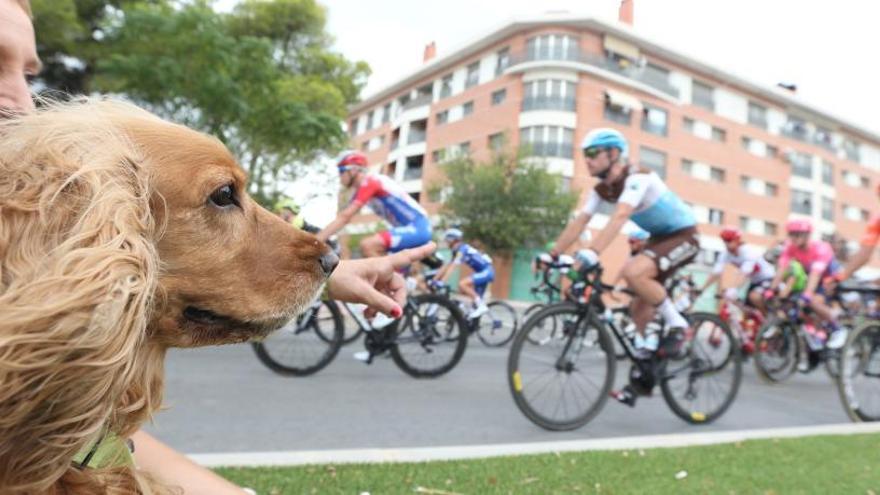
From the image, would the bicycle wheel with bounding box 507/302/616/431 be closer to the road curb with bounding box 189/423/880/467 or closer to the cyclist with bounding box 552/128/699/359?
the cyclist with bounding box 552/128/699/359

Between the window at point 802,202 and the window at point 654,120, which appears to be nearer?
the window at point 654,120

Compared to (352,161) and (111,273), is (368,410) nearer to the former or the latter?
(352,161)

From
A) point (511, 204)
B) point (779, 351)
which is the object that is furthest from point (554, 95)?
point (779, 351)

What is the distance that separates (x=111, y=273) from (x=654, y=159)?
38.3 meters

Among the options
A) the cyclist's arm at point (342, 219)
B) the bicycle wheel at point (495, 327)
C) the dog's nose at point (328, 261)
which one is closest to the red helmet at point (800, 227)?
the bicycle wheel at point (495, 327)

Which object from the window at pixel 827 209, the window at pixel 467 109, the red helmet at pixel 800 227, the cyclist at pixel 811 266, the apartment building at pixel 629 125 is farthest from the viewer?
the window at pixel 827 209

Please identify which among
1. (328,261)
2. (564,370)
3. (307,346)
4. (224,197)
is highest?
(224,197)

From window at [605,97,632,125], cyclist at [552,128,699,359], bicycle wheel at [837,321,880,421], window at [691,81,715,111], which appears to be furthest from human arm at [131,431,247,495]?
window at [691,81,715,111]

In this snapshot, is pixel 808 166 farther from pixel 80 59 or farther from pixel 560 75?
pixel 80 59

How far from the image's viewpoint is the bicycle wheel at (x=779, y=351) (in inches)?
303

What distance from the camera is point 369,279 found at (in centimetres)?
176

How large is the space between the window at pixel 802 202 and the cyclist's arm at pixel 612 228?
44.6 meters

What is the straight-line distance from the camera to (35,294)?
2.81 feet

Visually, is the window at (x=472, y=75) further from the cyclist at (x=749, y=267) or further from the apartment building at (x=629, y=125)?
the cyclist at (x=749, y=267)
